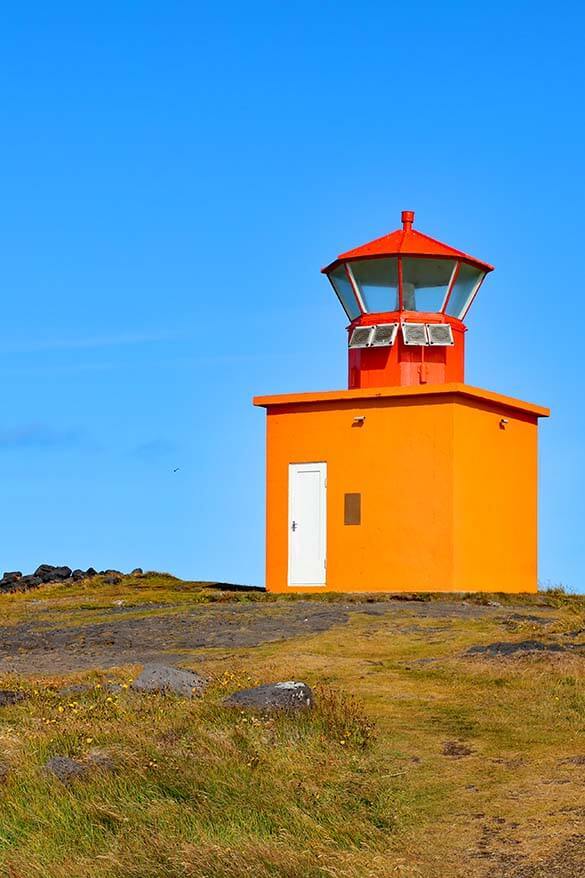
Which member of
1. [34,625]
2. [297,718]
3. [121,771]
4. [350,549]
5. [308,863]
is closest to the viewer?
Answer: [308,863]

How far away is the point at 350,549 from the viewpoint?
76.8 feet

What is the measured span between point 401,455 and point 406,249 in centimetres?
397

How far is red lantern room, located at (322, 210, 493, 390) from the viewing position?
2397 centimetres

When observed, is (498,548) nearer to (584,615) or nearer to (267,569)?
(267,569)

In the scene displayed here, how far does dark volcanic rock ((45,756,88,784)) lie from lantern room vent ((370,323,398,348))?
621 inches

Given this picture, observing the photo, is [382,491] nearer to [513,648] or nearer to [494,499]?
[494,499]

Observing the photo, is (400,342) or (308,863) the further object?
(400,342)

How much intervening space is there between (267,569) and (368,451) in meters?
3.08

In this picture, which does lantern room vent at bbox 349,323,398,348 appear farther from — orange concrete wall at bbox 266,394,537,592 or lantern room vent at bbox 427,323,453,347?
orange concrete wall at bbox 266,394,537,592

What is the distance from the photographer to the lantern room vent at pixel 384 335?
23922mm

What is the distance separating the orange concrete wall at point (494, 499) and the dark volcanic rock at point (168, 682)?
36.8 ft

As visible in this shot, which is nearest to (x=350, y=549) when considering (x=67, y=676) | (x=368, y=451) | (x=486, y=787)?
(x=368, y=451)

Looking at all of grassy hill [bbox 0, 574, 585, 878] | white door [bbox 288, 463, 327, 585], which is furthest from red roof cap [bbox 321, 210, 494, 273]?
grassy hill [bbox 0, 574, 585, 878]

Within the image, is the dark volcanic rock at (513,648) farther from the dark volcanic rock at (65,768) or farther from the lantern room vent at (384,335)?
the lantern room vent at (384,335)
